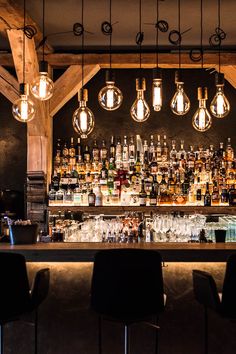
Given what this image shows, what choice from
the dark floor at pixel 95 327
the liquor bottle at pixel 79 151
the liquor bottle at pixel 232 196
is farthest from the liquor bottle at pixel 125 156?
the dark floor at pixel 95 327

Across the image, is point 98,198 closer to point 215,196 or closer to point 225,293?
point 215,196

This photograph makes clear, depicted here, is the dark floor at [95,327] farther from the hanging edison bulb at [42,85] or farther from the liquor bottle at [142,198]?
the liquor bottle at [142,198]

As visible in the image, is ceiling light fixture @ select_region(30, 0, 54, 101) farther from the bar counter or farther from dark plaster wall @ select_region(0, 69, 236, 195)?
dark plaster wall @ select_region(0, 69, 236, 195)

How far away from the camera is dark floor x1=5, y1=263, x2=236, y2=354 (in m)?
3.99

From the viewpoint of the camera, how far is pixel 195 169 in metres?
6.98

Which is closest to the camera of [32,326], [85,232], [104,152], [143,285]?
[143,285]

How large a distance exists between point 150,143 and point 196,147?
0.62 m

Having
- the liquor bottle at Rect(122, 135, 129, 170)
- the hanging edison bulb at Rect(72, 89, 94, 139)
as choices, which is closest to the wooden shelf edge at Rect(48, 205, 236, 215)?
the liquor bottle at Rect(122, 135, 129, 170)

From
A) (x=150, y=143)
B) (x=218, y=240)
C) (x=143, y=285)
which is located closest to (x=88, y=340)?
(x=143, y=285)

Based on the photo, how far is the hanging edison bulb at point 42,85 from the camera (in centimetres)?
452

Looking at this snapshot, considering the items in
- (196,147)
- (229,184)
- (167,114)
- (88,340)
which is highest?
(167,114)

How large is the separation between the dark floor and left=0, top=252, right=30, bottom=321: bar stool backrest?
2.54ft

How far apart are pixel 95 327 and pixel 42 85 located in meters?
1.97

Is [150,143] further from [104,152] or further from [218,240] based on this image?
[218,240]
